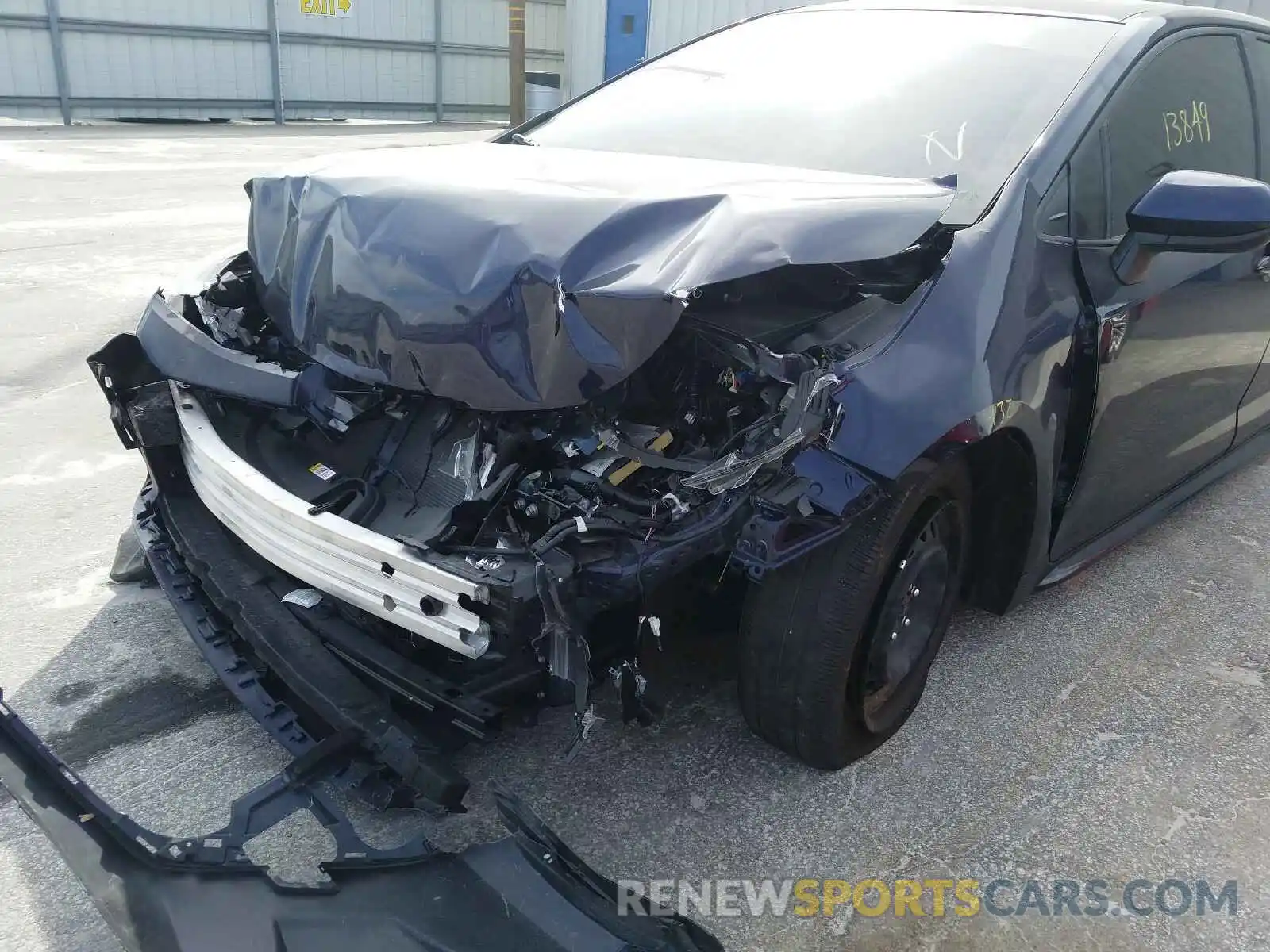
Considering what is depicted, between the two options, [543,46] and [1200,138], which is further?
[543,46]

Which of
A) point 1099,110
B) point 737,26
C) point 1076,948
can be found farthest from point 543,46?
point 1076,948

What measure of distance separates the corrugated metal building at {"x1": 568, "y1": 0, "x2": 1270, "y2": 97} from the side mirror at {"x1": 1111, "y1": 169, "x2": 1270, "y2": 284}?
11569 millimetres

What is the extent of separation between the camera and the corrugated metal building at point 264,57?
1515cm

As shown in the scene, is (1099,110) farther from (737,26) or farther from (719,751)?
(719,751)

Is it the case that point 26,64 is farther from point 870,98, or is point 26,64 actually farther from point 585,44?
point 870,98

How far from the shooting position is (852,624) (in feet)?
6.97

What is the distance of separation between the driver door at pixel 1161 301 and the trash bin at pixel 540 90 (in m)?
16.7

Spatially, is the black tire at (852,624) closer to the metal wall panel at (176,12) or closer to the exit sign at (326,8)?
the metal wall panel at (176,12)

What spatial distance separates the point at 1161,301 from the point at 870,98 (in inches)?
38.1

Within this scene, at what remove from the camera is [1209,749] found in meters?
2.63

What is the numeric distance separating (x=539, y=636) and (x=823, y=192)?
114cm

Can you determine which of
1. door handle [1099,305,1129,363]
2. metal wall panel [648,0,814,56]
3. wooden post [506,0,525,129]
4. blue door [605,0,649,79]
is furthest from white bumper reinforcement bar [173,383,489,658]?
wooden post [506,0,525,129]

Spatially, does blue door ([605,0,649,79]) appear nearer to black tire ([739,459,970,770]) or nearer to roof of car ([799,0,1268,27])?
roof of car ([799,0,1268,27])

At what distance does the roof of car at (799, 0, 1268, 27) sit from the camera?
2.85 metres
